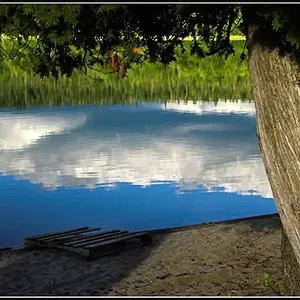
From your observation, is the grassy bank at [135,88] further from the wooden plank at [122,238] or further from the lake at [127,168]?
the wooden plank at [122,238]

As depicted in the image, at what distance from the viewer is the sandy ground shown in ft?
20.9

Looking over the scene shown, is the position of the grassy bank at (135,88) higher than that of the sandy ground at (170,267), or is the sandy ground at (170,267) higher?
the sandy ground at (170,267)

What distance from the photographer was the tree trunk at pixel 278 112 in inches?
179

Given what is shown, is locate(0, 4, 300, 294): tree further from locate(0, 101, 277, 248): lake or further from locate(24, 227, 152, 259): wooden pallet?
locate(0, 101, 277, 248): lake

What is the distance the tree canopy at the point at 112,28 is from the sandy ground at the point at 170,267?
1962mm

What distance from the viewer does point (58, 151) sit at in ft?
56.7

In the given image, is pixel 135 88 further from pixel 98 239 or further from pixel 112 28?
pixel 112 28

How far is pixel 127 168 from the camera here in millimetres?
15102

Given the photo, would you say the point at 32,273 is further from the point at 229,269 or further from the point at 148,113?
the point at 148,113

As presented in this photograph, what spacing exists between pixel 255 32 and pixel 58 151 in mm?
13015

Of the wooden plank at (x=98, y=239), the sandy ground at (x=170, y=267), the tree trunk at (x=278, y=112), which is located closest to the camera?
the tree trunk at (x=278, y=112)

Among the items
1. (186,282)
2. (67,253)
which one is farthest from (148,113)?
(186,282)

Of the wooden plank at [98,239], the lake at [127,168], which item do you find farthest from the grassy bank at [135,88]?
the wooden plank at [98,239]

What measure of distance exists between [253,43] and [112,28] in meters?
0.99
